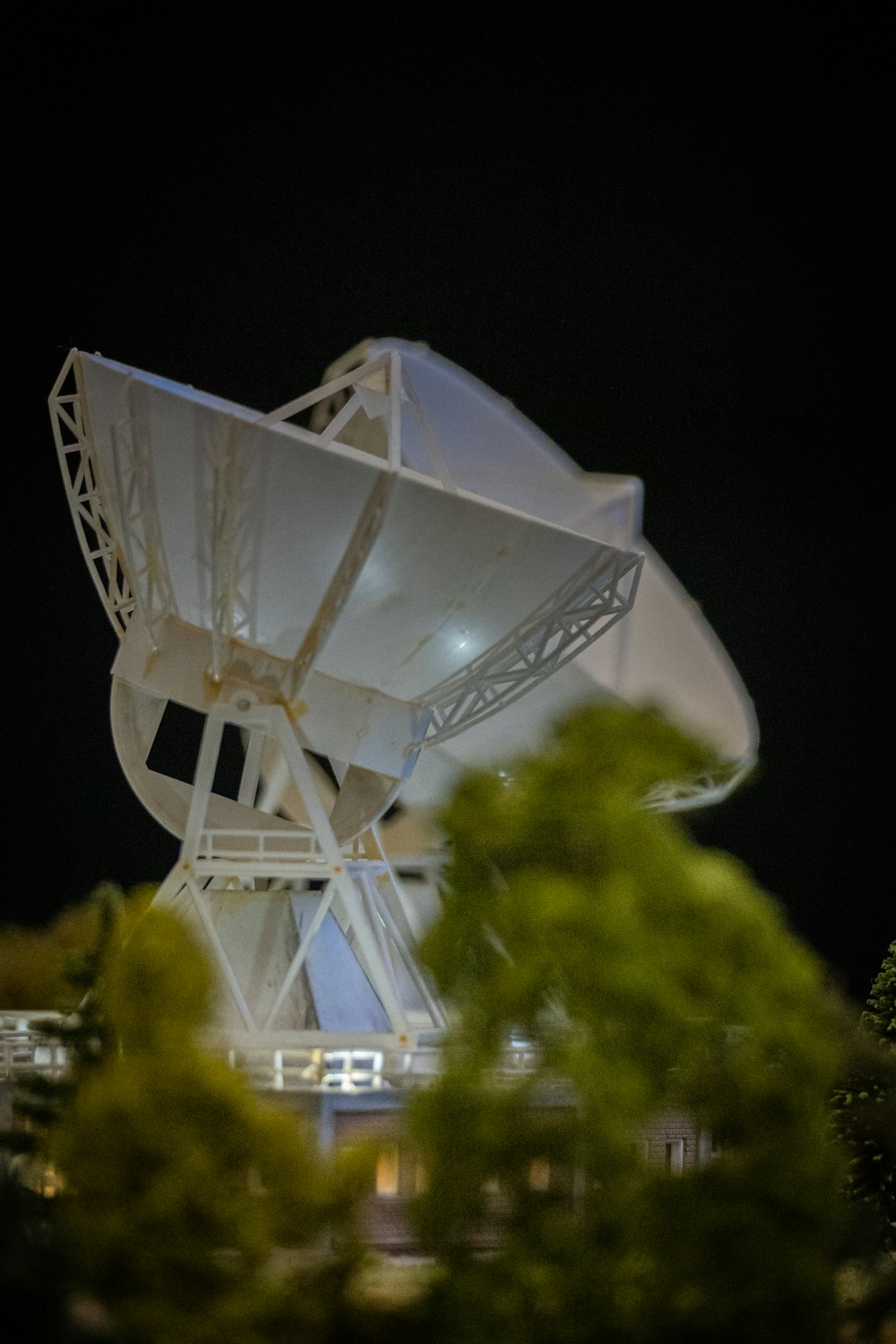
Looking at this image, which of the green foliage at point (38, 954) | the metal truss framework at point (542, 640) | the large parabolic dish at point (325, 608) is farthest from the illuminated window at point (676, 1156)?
the green foliage at point (38, 954)

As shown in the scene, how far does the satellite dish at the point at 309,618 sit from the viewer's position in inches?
892

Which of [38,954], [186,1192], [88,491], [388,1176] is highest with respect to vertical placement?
[88,491]

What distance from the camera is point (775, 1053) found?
60.7ft

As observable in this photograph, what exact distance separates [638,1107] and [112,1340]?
6151mm

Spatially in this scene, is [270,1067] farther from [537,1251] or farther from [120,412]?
[120,412]

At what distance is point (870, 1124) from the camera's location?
2725 cm

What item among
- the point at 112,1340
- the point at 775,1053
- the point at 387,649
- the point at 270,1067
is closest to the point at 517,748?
the point at 387,649

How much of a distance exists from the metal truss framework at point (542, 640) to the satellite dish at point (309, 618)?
1.7 inches

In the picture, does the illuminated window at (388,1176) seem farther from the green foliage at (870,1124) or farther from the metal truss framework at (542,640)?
the green foliage at (870,1124)

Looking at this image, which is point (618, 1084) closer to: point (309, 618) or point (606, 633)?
point (309, 618)

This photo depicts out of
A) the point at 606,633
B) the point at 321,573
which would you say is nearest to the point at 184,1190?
the point at 321,573

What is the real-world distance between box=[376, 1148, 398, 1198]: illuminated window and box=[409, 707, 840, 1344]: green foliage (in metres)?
7.85

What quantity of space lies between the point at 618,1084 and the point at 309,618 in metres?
10.2

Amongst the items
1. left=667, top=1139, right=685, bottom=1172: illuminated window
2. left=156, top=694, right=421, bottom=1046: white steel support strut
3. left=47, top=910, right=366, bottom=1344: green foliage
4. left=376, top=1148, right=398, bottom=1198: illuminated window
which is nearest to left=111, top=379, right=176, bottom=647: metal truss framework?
left=156, top=694, right=421, bottom=1046: white steel support strut
